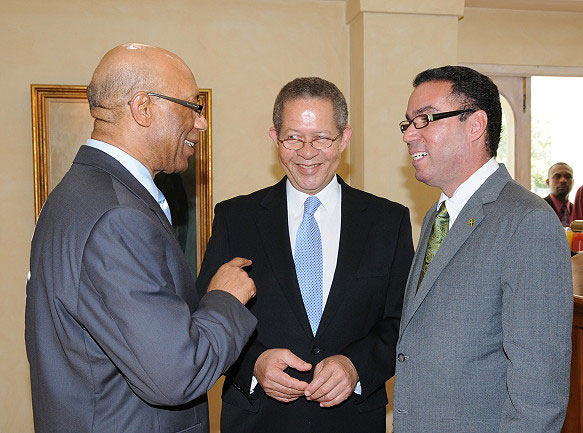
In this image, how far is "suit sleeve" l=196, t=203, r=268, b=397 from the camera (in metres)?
2.09

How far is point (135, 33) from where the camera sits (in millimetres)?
4016

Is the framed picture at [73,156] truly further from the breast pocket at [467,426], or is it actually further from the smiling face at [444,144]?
the breast pocket at [467,426]

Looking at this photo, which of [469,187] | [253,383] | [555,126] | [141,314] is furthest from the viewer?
[555,126]

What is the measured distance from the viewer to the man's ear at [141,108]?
1.58 metres

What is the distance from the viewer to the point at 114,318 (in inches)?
53.5

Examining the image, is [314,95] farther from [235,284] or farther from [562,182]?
[562,182]

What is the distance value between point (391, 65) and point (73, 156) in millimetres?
2110

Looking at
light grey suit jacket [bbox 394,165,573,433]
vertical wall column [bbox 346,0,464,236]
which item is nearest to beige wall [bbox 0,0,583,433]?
vertical wall column [bbox 346,0,464,236]

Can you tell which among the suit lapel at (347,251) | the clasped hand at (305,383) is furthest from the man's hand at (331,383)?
the suit lapel at (347,251)

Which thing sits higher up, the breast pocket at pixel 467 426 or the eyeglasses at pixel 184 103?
the eyeglasses at pixel 184 103

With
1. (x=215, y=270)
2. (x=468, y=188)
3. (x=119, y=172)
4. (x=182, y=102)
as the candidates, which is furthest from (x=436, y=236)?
(x=119, y=172)

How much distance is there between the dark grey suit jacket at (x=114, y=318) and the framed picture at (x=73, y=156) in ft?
8.24

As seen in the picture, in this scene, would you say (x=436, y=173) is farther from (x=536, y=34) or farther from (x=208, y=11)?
(x=536, y=34)

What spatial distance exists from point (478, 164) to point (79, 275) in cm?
120
